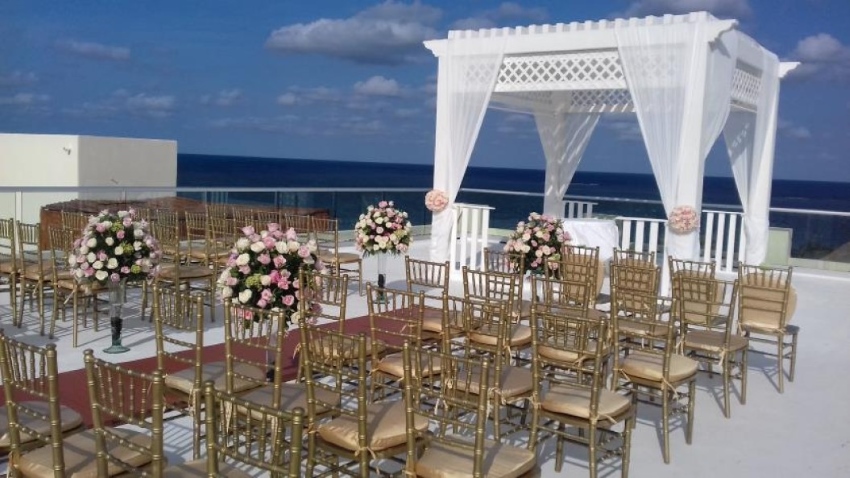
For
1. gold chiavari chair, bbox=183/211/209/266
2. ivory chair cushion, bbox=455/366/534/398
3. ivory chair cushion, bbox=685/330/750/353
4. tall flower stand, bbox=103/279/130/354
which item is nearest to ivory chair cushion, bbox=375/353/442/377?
ivory chair cushion, bbox=455/366/534/398

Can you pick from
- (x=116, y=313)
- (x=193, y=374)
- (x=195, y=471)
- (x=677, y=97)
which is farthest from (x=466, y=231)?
(x=195, y=471)

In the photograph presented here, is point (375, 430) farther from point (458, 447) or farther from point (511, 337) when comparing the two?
point (511, 337)

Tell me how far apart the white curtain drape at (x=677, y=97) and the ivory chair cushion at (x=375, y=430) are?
17.8 ft

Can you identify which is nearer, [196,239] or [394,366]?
[394,366]

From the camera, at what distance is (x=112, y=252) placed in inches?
206

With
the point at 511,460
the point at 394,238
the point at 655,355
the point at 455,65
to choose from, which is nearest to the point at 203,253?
the point at 394,238

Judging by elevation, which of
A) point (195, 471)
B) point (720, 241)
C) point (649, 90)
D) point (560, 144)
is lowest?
point (195, 471)

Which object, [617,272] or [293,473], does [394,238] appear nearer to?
[617,272]

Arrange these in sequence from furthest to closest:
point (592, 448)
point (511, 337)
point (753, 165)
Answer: point (753, 165) → point (511, 337) → point (592, 448)

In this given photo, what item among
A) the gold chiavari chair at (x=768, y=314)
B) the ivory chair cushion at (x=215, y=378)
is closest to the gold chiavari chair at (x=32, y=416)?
the ivory chair cushion at (x=215, y=378)

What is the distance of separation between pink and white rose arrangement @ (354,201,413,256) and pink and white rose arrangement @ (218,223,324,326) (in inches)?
110

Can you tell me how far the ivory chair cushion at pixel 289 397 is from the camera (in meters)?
3.37

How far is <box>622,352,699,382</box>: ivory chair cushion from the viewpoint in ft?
13.5

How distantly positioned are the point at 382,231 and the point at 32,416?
4.79 meters
